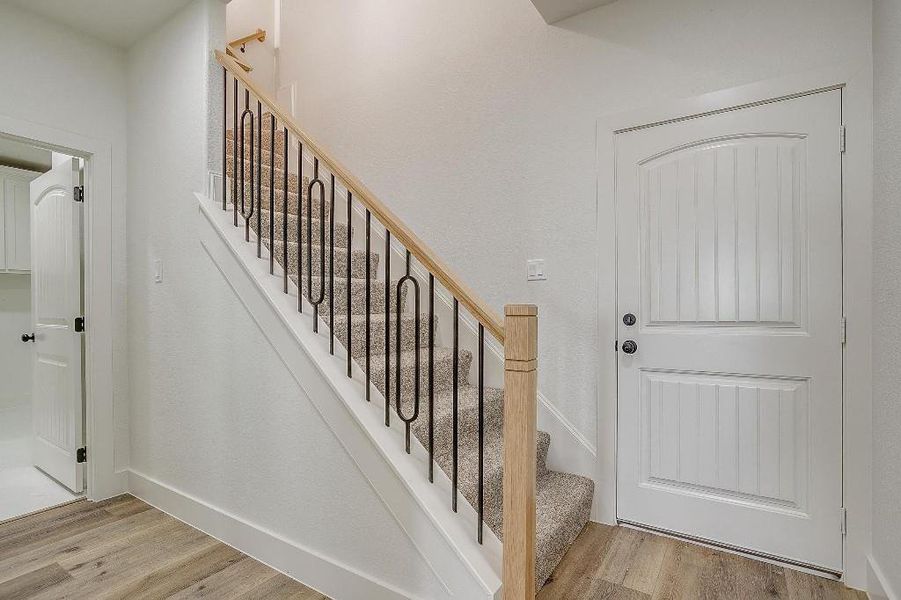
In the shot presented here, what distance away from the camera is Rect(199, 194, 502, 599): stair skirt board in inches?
59.5

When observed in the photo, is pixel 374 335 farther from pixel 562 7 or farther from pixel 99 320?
pixel 562 7

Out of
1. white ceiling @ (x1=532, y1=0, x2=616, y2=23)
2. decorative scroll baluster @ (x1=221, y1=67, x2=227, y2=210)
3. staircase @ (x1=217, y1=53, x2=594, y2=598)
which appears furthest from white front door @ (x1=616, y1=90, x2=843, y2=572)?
decorative scroll baluster @ (x1=221, y1=67, x2=227, y2=210)

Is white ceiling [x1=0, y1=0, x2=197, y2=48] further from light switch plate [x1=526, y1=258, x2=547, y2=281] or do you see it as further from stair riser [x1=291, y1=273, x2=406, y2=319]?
light switch plate [x1=526, y1=258, x2=547, y2=281]

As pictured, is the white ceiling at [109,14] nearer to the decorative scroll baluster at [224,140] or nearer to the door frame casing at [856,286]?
the decorative scroll baluster at [224,140]

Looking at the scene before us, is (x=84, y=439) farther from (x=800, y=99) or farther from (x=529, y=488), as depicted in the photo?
(x=800, y=99)

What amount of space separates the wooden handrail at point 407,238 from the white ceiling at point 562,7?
140cm

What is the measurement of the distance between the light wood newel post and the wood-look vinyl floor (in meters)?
0.50

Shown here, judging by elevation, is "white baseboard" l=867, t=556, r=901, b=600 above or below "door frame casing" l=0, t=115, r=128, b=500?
below

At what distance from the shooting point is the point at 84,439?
281 cm

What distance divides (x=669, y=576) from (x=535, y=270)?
1520mm

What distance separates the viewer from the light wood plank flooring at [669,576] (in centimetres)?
179

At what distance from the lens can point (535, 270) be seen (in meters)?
2.59

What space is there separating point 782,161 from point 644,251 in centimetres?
66

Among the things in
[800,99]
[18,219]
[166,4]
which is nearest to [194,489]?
[166,4]
